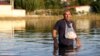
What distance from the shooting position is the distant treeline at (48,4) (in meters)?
63.9

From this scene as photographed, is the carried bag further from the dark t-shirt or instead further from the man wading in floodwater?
the dark t-shirt

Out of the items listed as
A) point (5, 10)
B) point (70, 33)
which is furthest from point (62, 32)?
point (5, 10)

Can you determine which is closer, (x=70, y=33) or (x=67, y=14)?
(x=67, y=14)

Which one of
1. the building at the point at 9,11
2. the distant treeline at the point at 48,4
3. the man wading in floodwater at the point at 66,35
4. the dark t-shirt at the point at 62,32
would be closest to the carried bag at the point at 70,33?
the man wading in floodwater at the point at 66,35

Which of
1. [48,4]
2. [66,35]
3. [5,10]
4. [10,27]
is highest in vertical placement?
[66,35]

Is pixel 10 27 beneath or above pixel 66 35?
beneath

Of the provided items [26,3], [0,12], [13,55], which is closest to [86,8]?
[26,3]

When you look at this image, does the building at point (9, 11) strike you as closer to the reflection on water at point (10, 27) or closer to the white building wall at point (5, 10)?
the white building wall at point (5, 10)

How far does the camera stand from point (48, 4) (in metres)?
68.3

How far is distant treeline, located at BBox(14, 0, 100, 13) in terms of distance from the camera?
6394cm

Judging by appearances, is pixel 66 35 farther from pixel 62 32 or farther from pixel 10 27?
pixel 10 27

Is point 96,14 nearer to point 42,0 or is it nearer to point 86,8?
point 86,8

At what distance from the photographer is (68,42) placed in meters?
14.4

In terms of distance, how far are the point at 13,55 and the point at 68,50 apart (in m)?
2.04
